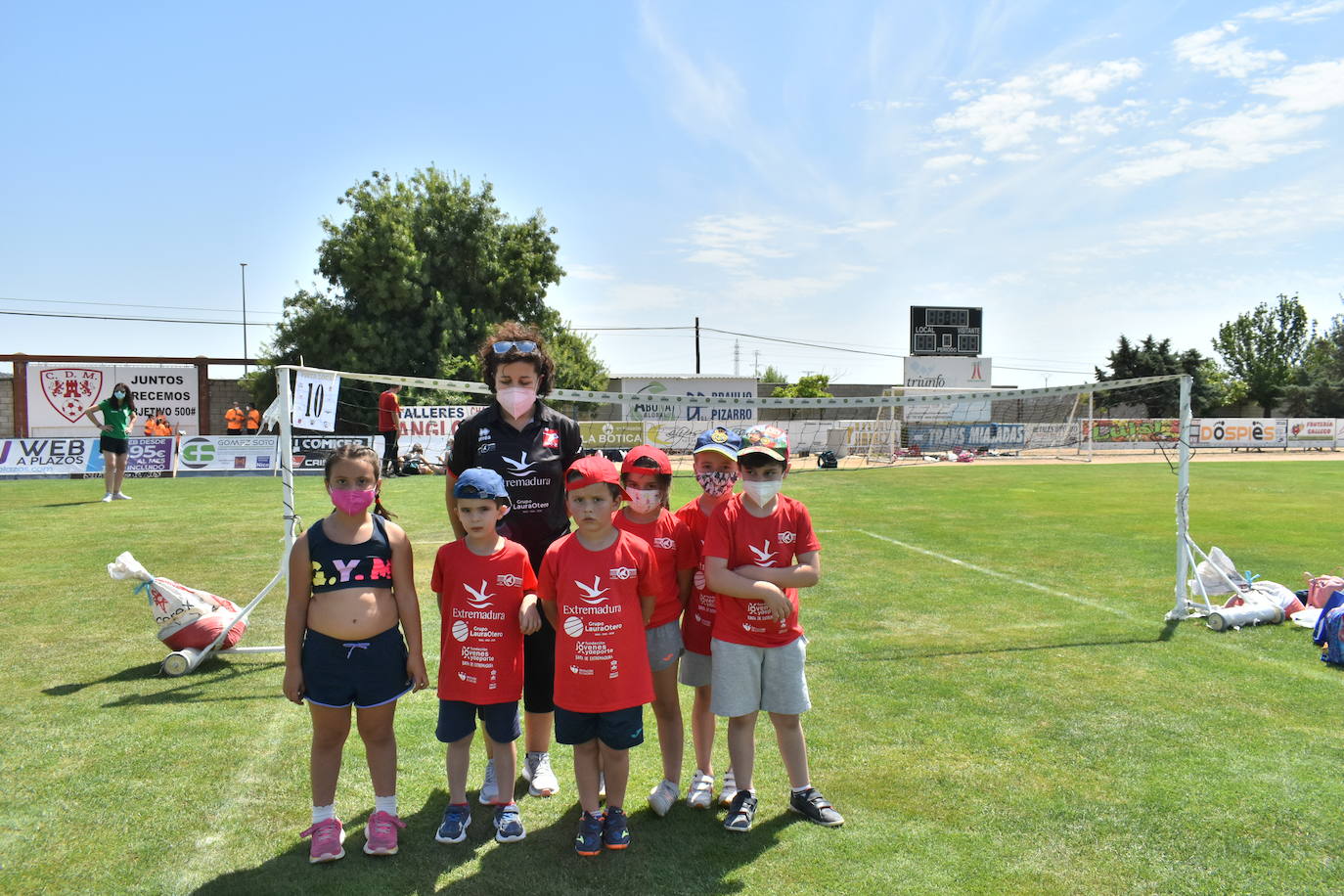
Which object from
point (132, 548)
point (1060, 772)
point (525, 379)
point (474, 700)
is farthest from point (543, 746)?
point (132, 548)

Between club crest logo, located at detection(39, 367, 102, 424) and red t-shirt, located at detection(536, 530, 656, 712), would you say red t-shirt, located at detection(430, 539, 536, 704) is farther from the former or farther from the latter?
club crest logo, located at detection(39, 367, 102, 424)

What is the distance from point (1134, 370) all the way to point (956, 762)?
57849 millimetres

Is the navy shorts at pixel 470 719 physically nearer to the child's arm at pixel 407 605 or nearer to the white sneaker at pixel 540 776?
the child's arm at pixel 407 605

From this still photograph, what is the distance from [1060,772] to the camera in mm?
4074

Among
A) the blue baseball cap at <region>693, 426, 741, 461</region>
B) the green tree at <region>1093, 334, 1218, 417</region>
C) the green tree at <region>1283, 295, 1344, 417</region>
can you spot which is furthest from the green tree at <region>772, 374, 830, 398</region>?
the blue baseball cap at <region>693, 426, 741, 461</region>

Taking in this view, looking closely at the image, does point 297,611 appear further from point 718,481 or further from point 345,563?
point 718,481

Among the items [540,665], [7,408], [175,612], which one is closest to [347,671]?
[540,665]

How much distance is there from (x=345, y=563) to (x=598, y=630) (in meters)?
1.04

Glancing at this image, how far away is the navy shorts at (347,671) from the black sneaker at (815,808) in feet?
5.88

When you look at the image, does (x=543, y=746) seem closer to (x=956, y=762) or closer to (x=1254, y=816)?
(x=956, y=762)

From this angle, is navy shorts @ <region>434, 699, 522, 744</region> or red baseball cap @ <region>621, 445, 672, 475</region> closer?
navy shorts @ <region>434, 699, 522, 744</region>

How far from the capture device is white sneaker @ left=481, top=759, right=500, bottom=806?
372cm

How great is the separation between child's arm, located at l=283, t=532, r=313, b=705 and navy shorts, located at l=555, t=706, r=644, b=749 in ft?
3.39

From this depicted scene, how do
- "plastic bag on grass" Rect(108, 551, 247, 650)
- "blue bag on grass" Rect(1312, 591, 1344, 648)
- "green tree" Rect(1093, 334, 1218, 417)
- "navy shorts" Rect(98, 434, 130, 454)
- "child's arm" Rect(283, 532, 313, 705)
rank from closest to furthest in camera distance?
1. "child's arm" Rect(283, 532, 313, 705)
2. "plastic bag on grass" Rect(108, 551, 247, 650)
3. "blue bag on grass" Rect(1312, 591, 1344, 648)
4. "navy shorts" Rect(98, 434, 130, 454)
5. "green tree" Rect(1093, 334, 1218, 417)
